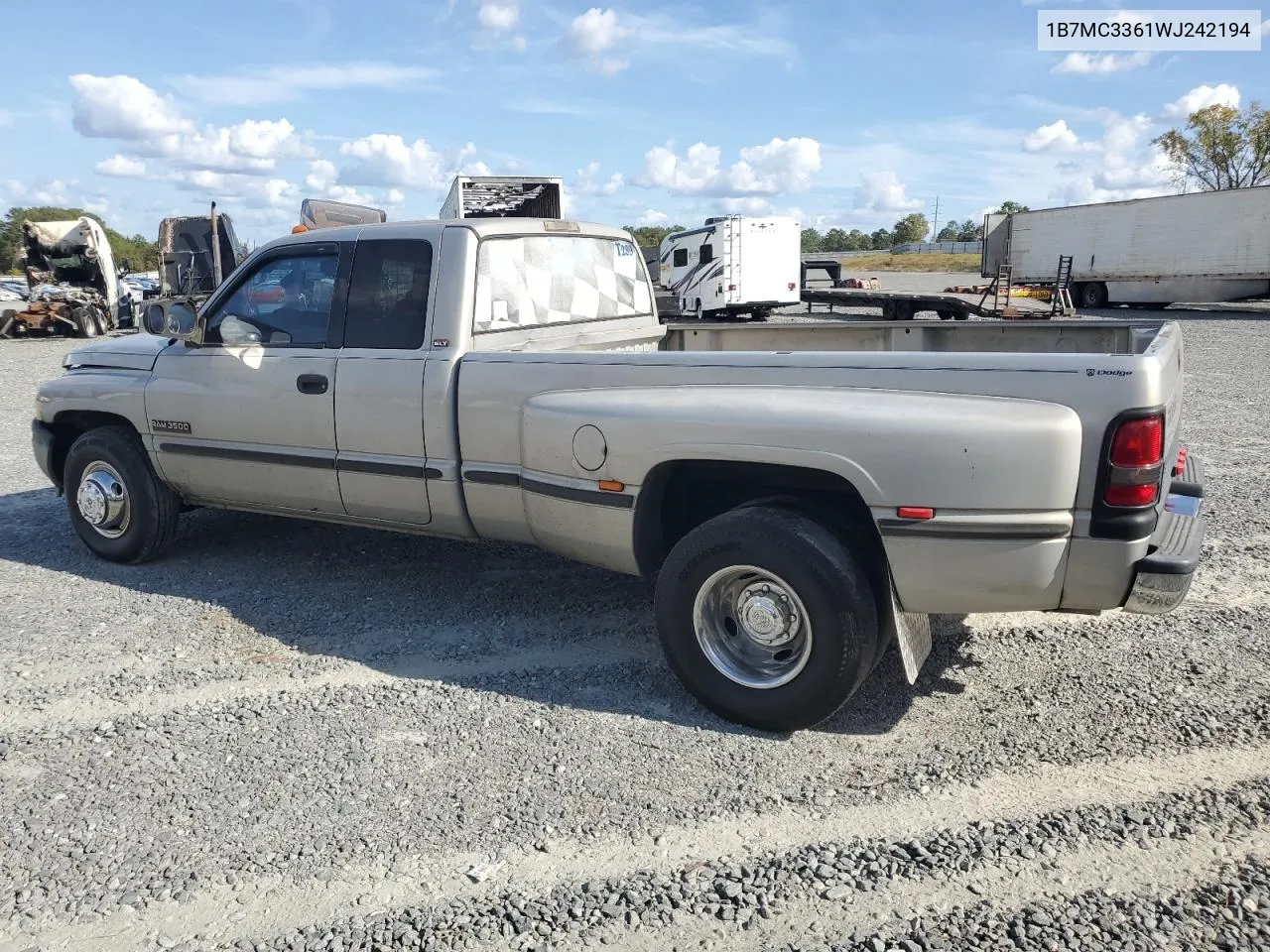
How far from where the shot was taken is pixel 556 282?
16.9 feet

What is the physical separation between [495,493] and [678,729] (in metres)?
1.35

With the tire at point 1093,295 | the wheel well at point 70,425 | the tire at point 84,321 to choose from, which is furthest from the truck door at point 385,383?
the tire at point 1093,295

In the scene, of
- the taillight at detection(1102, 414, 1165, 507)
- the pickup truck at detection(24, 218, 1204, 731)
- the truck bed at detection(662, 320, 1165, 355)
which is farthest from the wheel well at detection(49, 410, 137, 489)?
the taillight at detection(1102, 414, 1165, 507)

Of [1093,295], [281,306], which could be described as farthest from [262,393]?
[1093,295]

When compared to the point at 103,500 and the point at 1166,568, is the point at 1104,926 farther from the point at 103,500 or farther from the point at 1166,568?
the point at 103,500

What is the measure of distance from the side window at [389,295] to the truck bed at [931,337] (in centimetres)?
177

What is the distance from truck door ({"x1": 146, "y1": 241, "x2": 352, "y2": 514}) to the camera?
4867 mm

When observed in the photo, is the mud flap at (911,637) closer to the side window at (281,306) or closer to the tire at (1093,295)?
the side window at (281,306)

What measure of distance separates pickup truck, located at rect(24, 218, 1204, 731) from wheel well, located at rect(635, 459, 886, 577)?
12 mm

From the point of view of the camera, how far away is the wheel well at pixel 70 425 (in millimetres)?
5699

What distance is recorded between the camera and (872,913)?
8.75 feet

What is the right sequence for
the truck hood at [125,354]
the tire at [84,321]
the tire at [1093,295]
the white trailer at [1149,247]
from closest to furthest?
the truck hood at [125,354], the tire at [84,321], the white trailer at [1149,247], the tire at [1093,295]

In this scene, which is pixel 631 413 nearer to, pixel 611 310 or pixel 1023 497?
pixel 1023 497

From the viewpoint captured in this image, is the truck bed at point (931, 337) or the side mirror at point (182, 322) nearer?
the truck bed at point (931, 337)
